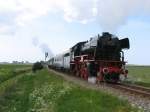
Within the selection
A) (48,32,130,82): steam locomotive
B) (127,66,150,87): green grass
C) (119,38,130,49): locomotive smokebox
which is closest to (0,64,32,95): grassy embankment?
(48,32,130,82): steam locomotive

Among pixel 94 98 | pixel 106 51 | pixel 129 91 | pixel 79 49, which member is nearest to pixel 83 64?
pixel 106 51

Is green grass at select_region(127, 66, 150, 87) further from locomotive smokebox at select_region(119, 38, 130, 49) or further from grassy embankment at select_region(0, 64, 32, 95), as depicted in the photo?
grassy embankment at select_region(0, 64, 32, 95)

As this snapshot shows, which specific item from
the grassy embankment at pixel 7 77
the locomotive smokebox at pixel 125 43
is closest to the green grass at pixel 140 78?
the locomotive smokebox at pixel 125 43

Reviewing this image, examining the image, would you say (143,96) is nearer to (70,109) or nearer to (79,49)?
(70,109)

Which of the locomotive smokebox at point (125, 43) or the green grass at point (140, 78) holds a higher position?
the locomotive smokebox at point (125, 43)

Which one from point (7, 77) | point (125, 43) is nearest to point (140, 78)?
point (125, 43)

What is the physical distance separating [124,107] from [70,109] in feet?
7.16

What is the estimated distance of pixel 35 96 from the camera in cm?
2373

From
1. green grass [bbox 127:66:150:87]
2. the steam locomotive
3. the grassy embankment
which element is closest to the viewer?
the steam locomotive

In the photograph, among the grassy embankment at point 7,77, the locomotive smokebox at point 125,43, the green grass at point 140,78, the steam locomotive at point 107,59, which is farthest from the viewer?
the grassy embankment at point 7,77

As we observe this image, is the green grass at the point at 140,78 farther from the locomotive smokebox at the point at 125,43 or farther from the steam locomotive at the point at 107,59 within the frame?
the locomotive smokebox at the point at 125,43

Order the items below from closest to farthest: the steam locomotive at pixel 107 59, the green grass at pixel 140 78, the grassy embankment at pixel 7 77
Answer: the steam locomotive at pixel 107 59, the green grass at pixel 140 78, the grassy embankment at pixel 7 77

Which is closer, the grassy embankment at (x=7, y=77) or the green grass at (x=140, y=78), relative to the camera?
the green grass at (x=140, y=78)

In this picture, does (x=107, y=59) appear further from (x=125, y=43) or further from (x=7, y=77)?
(x=7, y=77)
